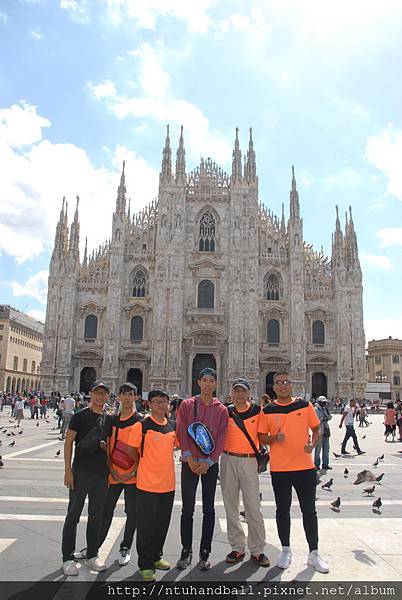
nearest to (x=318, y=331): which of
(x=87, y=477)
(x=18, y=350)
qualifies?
(x=87, y=477)

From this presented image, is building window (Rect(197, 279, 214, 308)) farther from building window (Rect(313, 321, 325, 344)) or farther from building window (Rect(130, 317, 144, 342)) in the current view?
building window (Rect(313, 321, 325, 344))

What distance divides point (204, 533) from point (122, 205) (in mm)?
37489

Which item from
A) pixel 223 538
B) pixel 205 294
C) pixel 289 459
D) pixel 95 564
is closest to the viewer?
pixel 95 564

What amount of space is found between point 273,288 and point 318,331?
5257 mm

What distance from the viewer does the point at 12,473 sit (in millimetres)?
9719

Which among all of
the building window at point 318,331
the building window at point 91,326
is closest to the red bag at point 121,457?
the building window at point 91,326

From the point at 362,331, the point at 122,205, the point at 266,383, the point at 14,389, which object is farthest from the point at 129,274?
the point at 14,389

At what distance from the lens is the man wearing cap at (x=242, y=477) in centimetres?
500

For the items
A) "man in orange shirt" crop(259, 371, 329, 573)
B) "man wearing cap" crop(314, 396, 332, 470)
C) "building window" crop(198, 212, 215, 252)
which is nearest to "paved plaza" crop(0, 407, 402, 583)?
"man in orange shirt" crop(259, 371, 329, 573)

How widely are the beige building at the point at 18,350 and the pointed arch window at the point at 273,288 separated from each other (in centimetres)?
3418

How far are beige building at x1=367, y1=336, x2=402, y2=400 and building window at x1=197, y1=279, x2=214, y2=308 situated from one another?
33602 mm

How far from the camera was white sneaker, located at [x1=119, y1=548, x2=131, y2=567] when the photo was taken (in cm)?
473

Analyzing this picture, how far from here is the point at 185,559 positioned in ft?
15.4

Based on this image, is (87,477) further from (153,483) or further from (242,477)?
(242,477)
